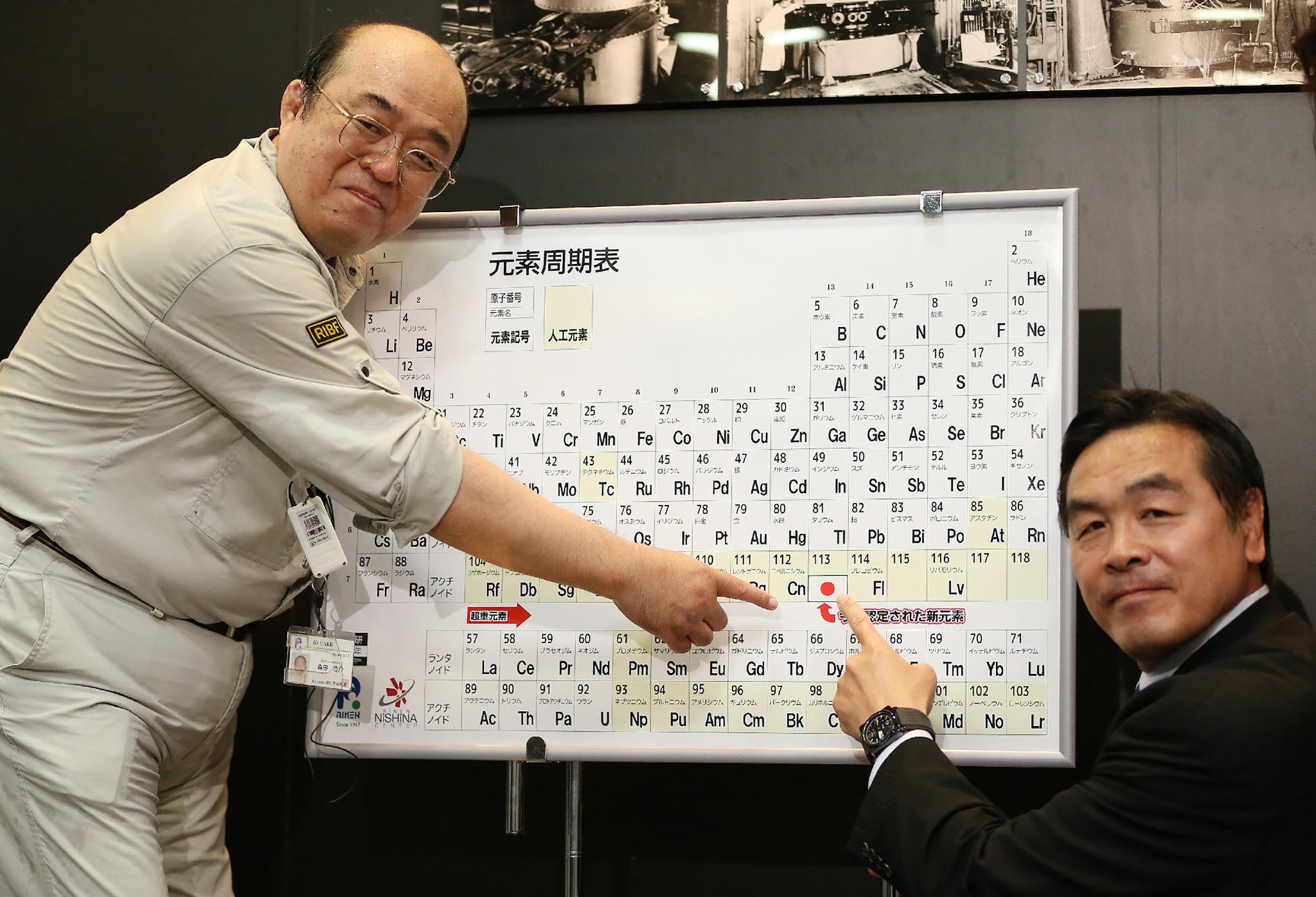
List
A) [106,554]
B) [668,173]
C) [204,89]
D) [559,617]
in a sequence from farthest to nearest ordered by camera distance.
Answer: [204,89] → [668,173] → [559,617] → [106,554]

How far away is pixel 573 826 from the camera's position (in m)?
2.02

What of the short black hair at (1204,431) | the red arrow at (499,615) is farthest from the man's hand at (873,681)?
the red arrow at (499,615)

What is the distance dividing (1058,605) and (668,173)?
3.89ft

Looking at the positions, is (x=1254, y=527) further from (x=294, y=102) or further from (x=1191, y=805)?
(x=294, y=102)

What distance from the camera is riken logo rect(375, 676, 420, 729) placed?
6.54 feet

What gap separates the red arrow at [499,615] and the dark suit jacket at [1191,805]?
826mm

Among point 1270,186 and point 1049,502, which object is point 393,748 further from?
point 1270,186

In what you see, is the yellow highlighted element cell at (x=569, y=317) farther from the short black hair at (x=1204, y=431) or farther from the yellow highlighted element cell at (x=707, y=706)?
the short black hair at (x=1204, y=431)

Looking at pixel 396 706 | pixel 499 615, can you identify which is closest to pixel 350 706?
pixel 396 706

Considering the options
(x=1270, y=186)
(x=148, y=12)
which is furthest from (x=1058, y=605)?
(x=148, y=12)

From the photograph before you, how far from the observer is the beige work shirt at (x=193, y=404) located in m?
1.60

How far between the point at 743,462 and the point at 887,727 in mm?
524

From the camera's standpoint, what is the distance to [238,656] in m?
1.82

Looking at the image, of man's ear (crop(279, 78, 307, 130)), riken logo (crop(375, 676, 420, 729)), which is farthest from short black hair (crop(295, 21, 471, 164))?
riken logo (crop(375, 676, 420, 729))
